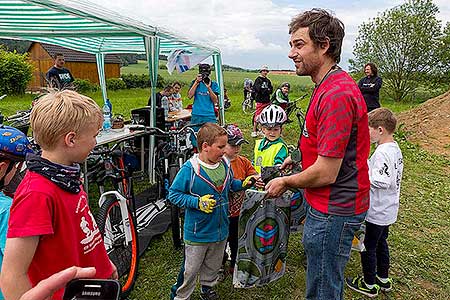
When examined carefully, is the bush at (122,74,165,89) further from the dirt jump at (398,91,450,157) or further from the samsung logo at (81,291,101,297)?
the samsung logo at (81,291,101,297)

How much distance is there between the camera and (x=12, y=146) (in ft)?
6.00

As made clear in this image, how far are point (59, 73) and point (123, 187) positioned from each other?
6.48m

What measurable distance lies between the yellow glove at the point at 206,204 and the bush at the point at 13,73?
2685 centimetres

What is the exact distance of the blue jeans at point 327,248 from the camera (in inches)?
80.0

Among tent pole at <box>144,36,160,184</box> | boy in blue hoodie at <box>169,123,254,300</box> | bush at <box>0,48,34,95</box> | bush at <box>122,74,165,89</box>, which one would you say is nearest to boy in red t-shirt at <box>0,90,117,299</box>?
boy in blue hoodie at <box>169,123,254,300</box>

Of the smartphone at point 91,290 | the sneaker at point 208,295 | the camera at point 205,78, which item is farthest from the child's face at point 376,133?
the camera at point 205,78

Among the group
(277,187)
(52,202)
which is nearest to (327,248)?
(277,187)

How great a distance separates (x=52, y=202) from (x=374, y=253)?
2716 mm

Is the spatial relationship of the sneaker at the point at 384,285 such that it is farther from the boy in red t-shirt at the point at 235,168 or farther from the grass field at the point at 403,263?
the boy in red t-shirt at the point at 235,168

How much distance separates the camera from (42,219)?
1349mm

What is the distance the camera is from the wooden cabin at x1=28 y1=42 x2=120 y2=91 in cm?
3584

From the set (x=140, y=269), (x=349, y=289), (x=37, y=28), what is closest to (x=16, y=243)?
(x=140, y=269)

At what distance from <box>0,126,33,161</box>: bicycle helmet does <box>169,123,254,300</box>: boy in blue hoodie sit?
3.72 feet

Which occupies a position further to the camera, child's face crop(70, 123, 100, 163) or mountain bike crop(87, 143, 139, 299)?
mountain bike crop(87, 143, 139, 299)
